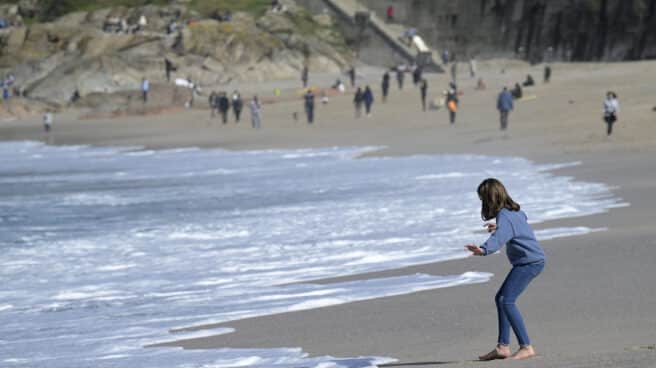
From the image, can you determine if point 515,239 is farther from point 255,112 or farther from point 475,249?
point 255,112

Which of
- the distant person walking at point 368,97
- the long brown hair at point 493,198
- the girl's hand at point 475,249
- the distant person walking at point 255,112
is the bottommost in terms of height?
the distant person walking at point 255,112

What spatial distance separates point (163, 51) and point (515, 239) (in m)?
63.6

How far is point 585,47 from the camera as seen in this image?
242ft

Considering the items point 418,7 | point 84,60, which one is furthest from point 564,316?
point 418,7

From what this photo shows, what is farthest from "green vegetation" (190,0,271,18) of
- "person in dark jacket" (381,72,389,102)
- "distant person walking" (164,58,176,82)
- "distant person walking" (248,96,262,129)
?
"distant person walking" (248,96,262,129)

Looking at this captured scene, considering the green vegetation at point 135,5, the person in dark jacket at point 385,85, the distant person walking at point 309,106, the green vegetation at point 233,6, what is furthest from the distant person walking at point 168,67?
the distant person walking at point 309,106

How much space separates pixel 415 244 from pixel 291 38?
187 ft

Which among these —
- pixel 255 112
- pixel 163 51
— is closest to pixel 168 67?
pixel 163 51

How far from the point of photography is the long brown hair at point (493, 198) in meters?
8.34

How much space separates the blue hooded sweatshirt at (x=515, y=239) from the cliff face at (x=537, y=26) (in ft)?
212

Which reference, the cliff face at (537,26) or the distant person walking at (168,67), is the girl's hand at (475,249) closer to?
the distant person walking at (168,67)

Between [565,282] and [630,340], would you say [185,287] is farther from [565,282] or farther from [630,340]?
[630,340]

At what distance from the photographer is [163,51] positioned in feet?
233

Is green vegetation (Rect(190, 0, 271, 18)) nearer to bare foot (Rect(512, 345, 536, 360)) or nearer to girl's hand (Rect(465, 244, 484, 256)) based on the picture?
bare foot (Rect(512, 345, 536, 360))
